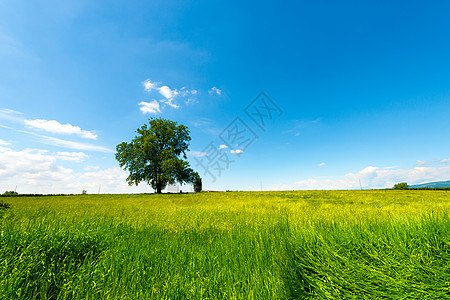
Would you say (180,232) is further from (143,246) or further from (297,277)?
(297,277)

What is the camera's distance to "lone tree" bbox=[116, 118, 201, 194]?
35.0 meters

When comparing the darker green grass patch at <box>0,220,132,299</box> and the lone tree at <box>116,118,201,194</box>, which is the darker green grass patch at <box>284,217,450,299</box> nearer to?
the darker green grass patch at <box>0,220,132,299</box>

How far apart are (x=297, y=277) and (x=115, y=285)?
2497 mm

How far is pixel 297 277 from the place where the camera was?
2.54 metres

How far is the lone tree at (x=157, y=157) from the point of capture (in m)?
35.0

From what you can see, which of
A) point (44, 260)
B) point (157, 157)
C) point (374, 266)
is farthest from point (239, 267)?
point (157, 157)

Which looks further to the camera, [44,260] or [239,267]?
[239,267]

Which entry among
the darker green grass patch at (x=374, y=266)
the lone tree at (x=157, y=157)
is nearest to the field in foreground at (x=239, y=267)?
the darker green grass patch at (x=374, y=266)

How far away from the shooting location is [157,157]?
36.2 metres

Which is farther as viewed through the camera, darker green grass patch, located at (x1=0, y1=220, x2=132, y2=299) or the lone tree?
the lone tree

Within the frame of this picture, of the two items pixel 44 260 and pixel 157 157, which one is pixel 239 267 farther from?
pixel 157 157

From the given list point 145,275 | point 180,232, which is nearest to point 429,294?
point 145,275

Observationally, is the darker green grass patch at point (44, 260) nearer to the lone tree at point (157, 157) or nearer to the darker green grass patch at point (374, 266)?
the darker green grass patch at point (374, 266)

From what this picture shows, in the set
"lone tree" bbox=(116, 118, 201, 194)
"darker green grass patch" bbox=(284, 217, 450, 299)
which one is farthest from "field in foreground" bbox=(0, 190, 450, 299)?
"lone tree" bbox=(116, 118, 201, 194)
